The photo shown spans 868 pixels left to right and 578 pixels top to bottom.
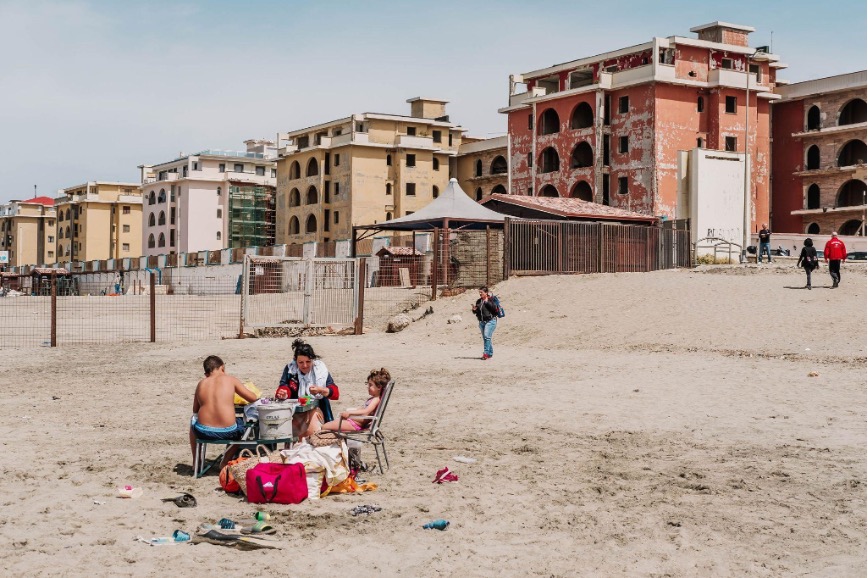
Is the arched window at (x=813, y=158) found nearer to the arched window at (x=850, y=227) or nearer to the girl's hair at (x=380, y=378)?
the arched window at (x=850, y=227)

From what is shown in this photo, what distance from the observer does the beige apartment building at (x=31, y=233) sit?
447ft

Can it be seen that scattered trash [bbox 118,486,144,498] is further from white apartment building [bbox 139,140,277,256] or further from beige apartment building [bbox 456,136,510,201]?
white apartment building [bbox 139,140,277,256]

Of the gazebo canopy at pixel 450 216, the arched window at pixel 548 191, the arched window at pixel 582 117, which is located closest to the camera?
the gazebo canopy at pixel 450 216

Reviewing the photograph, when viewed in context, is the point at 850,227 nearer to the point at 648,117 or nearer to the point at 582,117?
the point at 648,117

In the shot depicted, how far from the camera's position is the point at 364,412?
9.23 meters

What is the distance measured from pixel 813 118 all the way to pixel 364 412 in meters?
62.6

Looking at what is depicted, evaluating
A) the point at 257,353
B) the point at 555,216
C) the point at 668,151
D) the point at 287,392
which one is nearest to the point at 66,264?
the point at 668,151

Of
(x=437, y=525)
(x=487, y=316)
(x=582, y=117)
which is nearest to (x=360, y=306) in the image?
(x=487, y=316)

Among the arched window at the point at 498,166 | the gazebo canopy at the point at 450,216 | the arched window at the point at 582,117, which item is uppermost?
the arched window at the point at 582,117

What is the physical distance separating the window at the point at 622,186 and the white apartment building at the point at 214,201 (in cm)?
4189

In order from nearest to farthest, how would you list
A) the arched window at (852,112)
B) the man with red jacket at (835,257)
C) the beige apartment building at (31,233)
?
1. the man with red jacket at (835,257)
2. the arched window at (852,112)
3. the beige apartment building at (31,233)

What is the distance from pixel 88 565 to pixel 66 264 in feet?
290

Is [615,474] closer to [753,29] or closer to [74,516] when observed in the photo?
[74,516]

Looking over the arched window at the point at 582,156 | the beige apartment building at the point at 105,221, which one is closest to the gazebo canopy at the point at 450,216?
the arched window at the point at 582,156
